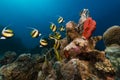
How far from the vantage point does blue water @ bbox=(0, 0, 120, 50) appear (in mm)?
20894

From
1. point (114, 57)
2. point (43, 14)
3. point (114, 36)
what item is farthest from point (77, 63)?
point (43, 14)

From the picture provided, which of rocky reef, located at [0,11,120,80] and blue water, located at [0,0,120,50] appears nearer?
rocky reef, located at [0,11,120,80]

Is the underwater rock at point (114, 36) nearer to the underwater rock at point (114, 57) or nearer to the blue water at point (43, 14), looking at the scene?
the underwater rock at point (114, 57)

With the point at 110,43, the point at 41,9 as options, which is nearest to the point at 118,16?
the point at 110,43

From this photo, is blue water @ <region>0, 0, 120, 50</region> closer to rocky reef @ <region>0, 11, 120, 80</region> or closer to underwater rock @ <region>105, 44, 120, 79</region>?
rocky reef @ <region>0, 11, 120, 80</region>

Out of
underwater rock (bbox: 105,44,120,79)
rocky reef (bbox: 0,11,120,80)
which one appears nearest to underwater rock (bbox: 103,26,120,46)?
rocky reef (bbox: 0,11,120,80)

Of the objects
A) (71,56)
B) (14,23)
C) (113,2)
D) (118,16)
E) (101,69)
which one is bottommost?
(101,69)

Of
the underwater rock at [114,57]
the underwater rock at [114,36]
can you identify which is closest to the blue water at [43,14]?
the underwater rock at [114,36]

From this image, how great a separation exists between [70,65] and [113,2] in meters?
17.9

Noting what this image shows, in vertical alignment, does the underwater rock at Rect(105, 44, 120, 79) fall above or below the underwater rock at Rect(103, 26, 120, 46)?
below

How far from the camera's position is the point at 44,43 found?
6008 mm

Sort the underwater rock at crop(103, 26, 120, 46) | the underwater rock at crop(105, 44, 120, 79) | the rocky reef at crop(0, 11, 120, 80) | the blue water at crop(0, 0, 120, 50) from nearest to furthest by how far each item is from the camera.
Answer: the underwater rock at crop(105, 44, 120, 79) < the rocky reef at crop(0, 11, 120, 80) < the underwater rock at crop(103, 26, 120, 46) < the blue water at crop(0, 0, 120, 50)

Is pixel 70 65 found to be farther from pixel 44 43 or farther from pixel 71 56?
pixel 44 43

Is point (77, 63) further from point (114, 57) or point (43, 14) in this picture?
point (43, 14)
